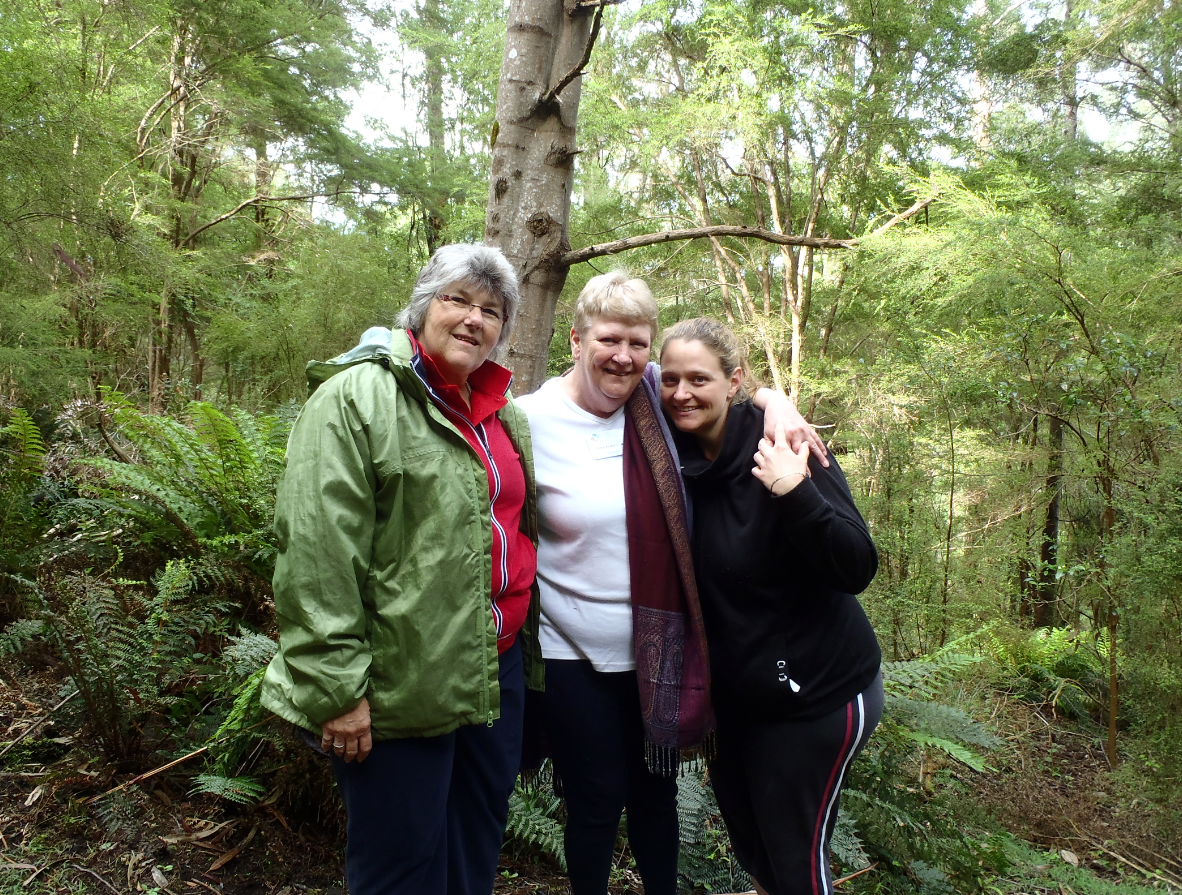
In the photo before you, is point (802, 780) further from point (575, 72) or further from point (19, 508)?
point (19, 508)

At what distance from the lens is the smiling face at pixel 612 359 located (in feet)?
6.45

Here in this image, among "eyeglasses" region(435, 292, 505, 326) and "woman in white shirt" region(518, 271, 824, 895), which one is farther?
"woman in white shirt" region(518, 271, 824, 895)

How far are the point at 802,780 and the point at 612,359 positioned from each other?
121 cm

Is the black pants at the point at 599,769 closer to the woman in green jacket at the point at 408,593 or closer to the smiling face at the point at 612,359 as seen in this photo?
the woman in green jacket at the point at 408,593

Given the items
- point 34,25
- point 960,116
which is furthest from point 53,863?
point 960,116

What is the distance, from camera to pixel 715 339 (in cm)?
195

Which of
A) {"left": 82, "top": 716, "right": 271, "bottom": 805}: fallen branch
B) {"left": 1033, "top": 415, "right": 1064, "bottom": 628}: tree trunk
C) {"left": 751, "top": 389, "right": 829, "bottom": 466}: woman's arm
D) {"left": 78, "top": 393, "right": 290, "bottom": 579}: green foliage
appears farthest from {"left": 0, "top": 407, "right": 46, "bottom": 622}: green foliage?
{"left": 1033, "top": 415, "right": 1064, "bottom": 628}: tree trunk

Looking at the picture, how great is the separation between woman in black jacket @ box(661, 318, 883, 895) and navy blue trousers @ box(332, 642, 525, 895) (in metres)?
0.67

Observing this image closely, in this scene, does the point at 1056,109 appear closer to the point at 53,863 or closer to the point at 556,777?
the point at 556,777

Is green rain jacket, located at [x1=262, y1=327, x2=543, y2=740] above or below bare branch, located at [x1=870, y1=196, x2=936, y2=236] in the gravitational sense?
below

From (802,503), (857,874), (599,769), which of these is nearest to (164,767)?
(599,769)

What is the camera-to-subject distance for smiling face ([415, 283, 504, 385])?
1.78 m

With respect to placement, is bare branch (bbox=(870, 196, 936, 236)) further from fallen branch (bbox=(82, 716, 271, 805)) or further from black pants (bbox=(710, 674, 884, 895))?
fallen branch (bbox=(82, 716, 271, 805))

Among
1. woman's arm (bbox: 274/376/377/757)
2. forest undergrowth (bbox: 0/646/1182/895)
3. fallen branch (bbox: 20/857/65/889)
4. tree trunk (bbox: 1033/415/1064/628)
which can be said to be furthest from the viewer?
tree trunk (bbox: 1033/415/1064/628)
